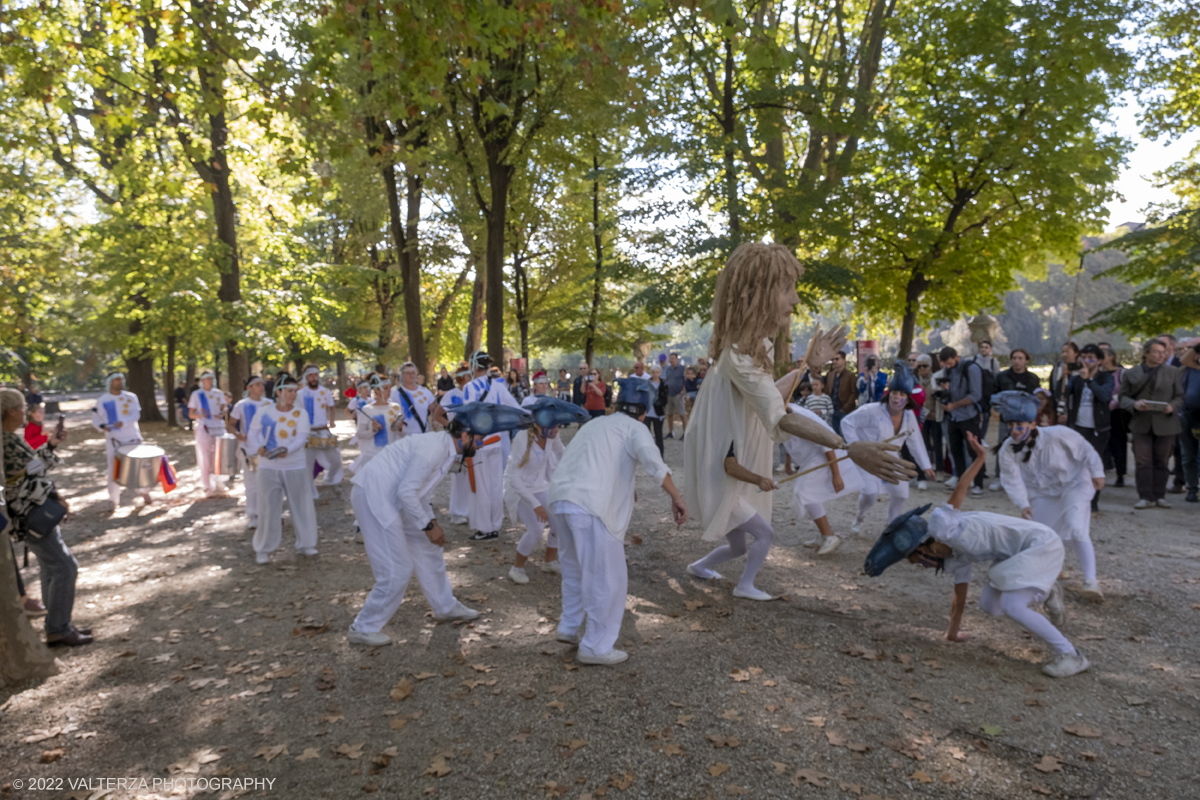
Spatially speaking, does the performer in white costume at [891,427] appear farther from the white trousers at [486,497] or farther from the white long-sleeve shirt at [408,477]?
the white long-sleeve shirt at [408,477]

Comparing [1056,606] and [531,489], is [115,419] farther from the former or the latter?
[1056,606]

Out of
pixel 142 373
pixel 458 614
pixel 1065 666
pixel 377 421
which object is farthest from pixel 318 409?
pixel 142 373

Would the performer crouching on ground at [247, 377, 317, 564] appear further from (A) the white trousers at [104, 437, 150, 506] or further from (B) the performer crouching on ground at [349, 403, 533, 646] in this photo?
(A) the white trousers at [104, 437, 150, 506]

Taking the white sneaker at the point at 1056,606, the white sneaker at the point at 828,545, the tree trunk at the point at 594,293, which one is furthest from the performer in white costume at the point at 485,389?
the tree trunk at the point at 594,293

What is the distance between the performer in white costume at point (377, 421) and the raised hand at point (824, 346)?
25.8 ft

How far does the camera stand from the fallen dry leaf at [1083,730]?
409 cm

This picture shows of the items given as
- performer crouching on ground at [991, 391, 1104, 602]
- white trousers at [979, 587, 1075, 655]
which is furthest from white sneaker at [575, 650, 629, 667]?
performer crouching on ground at [991, 391, 1104, 602]

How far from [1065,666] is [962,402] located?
22.8 ft

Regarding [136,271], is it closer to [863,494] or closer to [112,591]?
[112,591]

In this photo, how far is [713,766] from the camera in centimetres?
390

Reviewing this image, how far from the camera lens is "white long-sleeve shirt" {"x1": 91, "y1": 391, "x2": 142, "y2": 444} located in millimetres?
11648

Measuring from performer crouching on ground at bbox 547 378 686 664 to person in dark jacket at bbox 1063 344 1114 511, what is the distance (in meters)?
7.92

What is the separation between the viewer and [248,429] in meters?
8.90

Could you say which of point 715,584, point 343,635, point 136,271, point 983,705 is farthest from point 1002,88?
point 136,271
